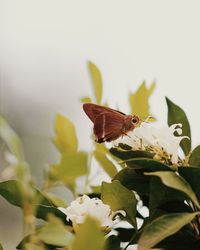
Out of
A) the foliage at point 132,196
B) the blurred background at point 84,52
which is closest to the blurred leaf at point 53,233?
the foliage at point 132,196

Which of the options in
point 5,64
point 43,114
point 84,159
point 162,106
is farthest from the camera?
point 5,64

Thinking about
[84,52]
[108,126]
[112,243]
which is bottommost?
[112,243]

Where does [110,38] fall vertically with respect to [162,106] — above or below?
above

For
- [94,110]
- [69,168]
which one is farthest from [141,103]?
[69,168]

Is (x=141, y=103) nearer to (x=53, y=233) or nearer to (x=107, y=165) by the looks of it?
(x=107, y=165)

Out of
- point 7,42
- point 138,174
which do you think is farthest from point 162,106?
point 138,174

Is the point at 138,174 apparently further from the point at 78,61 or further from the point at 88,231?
the point at 78,61
